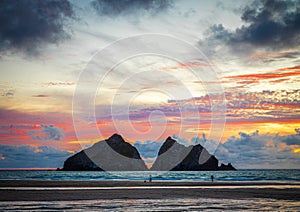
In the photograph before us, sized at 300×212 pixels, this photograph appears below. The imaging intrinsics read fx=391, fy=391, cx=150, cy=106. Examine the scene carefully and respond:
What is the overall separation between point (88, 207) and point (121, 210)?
10.6 feet

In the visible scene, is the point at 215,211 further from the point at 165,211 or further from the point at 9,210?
the point at 9,210

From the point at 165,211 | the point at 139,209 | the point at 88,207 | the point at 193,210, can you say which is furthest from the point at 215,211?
the point at 88,207

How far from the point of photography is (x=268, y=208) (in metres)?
28.6

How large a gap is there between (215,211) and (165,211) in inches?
135

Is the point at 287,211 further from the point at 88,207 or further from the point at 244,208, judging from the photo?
the point at 88,207

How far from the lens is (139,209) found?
1088 inches

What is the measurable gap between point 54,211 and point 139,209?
5.85 metres

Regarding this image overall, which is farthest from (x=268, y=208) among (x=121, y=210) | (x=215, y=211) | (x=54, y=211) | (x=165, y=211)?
(x=54, y=211)

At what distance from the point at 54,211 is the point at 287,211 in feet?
52.2

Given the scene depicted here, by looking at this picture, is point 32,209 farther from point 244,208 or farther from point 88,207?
point 244,208

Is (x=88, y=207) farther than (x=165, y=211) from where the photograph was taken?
Yes

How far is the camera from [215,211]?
26641mm

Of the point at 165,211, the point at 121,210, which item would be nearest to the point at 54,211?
the point at 121,210

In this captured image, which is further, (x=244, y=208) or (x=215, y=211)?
(x=244, y=208)
